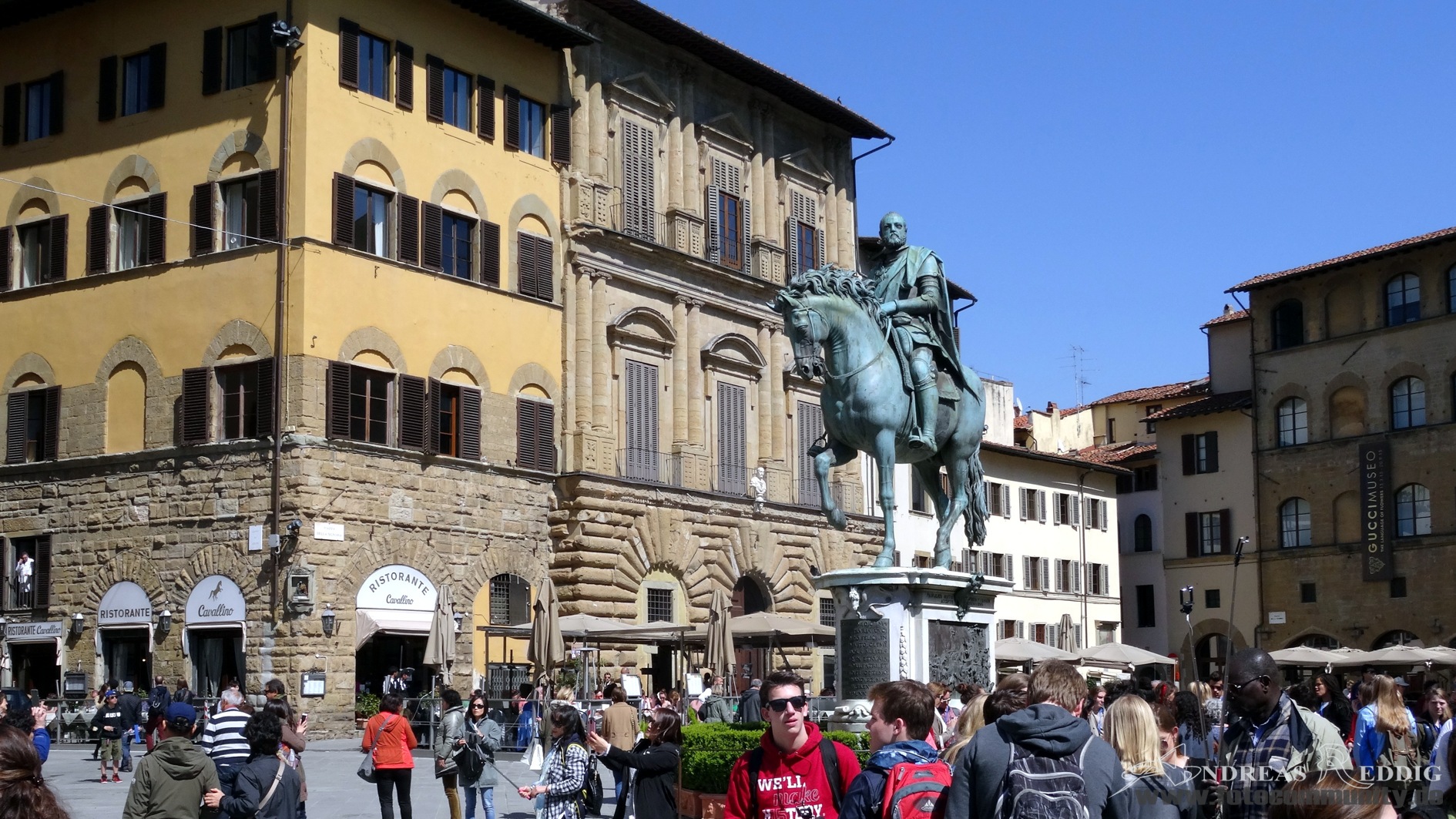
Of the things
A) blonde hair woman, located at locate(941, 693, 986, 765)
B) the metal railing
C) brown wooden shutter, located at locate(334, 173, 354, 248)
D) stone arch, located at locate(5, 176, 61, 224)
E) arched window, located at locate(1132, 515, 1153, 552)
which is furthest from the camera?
arched window, located at locate(1132, 515, 1153, 552)

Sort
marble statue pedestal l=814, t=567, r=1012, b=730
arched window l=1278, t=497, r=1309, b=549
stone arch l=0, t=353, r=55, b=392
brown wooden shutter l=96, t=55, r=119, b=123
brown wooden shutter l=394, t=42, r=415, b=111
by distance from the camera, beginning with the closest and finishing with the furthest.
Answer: marble statue pedestal l=814, t=567, r=1012, b=730
brown wooden shutter l=394, t=42, r=415, b=111
brown wooden shutter l=96, t=55, r=119, b=123
stone arch l=0, t=353, r=55, b=392
arched window l=1278, t=497, r=1309, b=549

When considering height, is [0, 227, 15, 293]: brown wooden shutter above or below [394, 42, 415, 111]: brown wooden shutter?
below

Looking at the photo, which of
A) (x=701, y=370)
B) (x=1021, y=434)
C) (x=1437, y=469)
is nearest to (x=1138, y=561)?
(x=1021, y=434)

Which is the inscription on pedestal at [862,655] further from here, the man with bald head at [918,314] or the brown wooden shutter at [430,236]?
the brown wooden shutter at [430,236]

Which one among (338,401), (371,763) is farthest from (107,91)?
(371,763)

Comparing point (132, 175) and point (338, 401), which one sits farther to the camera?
point (132, 175)

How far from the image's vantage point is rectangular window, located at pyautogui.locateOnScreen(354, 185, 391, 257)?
3300 centimetres

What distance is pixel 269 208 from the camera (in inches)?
1262

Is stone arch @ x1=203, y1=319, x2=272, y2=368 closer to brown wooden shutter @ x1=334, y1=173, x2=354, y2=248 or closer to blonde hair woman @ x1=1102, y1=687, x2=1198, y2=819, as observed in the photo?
brown wooden shutter @ x1=334, y1=173, x2=354, y2=248

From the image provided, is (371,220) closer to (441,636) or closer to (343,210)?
(343,210)

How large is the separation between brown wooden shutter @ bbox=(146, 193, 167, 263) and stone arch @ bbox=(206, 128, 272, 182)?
1232mm

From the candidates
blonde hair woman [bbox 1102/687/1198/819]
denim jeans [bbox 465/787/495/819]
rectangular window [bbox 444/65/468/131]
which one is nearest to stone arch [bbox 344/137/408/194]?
rectangular window [bbox 444/65/468/131]

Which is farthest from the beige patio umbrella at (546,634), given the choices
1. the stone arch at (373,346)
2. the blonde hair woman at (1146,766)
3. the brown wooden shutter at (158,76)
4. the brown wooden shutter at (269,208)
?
the blonde hair woman at (1146,766)

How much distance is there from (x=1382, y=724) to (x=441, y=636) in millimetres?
21153
